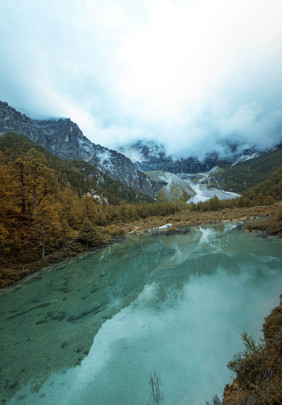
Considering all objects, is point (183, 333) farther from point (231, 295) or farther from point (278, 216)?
point (278, 216)

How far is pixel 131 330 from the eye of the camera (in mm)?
10500

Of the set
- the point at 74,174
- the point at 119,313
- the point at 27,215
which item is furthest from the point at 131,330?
the point at 74,174

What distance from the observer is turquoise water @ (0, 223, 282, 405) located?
6.92 m

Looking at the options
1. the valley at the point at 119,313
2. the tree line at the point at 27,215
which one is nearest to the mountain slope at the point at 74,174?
the tree line at the point at 27,215

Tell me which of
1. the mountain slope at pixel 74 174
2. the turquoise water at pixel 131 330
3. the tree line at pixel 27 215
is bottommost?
the turquoise water at pixel 131 330

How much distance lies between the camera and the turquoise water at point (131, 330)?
692 centimetres

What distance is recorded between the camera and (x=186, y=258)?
2412 cm

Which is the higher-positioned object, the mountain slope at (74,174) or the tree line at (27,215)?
the mountain slope at (74,174)

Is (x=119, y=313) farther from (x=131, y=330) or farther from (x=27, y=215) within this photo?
(x=27, y=215)

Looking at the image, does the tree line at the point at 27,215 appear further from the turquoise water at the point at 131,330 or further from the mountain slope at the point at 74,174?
the mountain slope at the point at 74,174

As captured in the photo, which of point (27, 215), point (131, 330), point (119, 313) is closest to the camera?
point (131, 330)

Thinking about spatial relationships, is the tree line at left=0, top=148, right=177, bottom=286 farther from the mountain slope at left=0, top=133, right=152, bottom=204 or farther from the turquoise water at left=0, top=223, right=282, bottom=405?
the mountain slope at left=0, top=133, right=152, bottom=204

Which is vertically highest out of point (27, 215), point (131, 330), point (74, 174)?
point (74, 174)

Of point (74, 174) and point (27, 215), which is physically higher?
point (74, 174)
